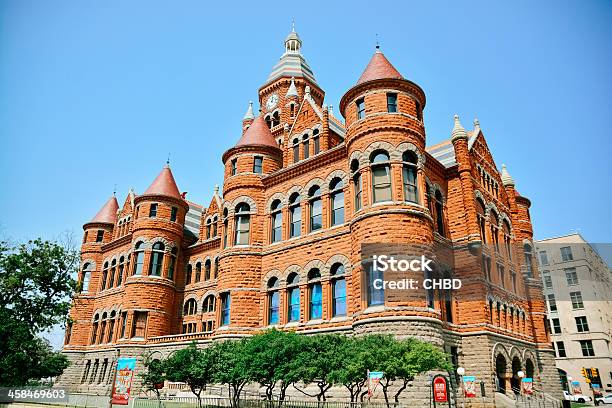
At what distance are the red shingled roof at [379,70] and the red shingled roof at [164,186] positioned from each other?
63.9ft

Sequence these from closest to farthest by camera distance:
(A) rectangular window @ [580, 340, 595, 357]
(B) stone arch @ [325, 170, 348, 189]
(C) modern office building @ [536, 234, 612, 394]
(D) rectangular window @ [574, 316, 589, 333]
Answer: (B) stone arch @ [325, 170, 348, 189] < (C) modern office building @ [536, 234, 612, 394] < (A) rectangular window @ [580, 340, 595, 357] < (D) rectangular window @ [574, 316, 589, 333]

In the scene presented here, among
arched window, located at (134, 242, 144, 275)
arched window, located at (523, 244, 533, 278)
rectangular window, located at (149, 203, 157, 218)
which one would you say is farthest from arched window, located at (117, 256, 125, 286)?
arched window, located at (523, 244, 533, 278)

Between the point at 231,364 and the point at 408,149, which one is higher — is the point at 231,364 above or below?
below

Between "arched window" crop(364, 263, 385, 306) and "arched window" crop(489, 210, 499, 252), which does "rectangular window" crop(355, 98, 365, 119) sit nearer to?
"arched window" crop(364, 263, 385, 306)

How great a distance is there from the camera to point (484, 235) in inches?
1109

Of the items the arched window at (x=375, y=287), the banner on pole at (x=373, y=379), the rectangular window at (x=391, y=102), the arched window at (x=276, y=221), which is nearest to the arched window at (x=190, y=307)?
the arched window at (x=276, y=221)

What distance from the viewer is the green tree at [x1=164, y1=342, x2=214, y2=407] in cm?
1973

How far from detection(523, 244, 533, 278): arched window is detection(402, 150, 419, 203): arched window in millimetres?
17169

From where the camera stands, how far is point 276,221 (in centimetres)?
2792

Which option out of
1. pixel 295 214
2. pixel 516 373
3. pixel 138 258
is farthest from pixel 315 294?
pixel 138 258

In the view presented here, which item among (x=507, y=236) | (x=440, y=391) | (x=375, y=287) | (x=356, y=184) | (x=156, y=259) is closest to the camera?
(x=440, y=391)

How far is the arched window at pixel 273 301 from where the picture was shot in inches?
1015

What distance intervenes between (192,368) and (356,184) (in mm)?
11498

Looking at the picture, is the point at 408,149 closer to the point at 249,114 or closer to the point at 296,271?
the point at 296,271
